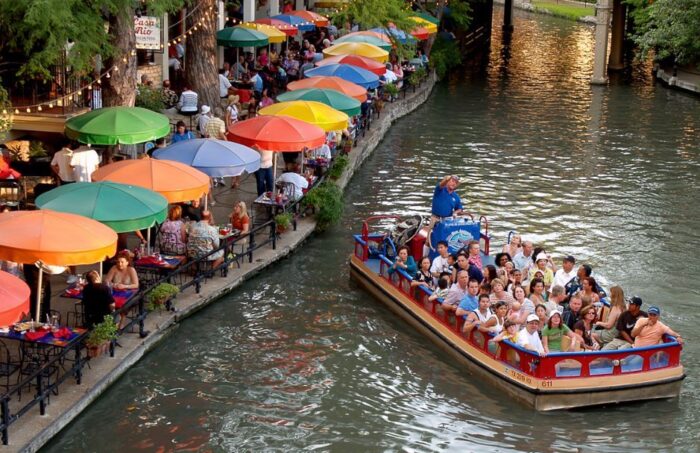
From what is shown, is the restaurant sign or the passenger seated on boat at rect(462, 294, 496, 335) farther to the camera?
the restaurant sign

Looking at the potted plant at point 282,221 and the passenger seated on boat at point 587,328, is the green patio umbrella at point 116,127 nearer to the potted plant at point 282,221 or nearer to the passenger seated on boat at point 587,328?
the potted plant at point 282,221

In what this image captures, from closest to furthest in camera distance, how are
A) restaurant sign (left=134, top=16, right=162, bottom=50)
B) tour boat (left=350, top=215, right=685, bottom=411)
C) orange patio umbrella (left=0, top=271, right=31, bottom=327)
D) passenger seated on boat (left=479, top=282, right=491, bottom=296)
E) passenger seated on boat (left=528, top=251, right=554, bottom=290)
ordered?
orange patio umbrella (left=0, top=271, right=31, bottom=327)
tour boat (left=350, top=215, right=685, bottom=411)
passenger seated on boat (left=479, top=282, right=491, bottom=296)
passenger seated on boat (left=528, top=251, right=554, bottom=290)
restaurant sign (left=134, top=16, right=162, bottom=50)

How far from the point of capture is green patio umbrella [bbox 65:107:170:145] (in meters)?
23.9

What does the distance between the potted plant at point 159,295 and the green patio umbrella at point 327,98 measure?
431 inches

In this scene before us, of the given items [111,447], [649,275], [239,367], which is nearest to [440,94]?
[649,275]

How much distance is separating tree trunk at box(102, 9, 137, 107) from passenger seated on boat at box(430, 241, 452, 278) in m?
9.45

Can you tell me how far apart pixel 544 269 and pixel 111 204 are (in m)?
7.58

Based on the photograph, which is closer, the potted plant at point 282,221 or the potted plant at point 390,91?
the potted plant at point 282,221

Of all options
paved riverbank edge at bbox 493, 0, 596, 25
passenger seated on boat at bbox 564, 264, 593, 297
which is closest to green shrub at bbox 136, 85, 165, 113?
passenger seated on boat at bbox 564, 264, 593, 297

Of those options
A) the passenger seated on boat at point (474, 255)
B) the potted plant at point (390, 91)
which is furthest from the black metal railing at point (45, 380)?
the potted plant at point (390, 91)

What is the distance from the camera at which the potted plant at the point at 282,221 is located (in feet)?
82.7

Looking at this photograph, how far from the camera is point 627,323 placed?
18500 millimetres

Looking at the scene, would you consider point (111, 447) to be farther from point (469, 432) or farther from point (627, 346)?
point (627, 346)

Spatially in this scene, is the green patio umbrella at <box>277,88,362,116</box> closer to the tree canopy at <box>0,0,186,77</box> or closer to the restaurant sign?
the restaurant sign
